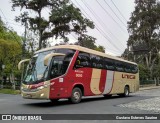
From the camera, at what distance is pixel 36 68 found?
1747cm

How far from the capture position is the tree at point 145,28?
203 feet

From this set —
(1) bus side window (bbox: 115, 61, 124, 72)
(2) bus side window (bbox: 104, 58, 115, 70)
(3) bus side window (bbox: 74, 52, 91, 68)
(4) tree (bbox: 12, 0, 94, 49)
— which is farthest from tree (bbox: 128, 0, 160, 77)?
(3) bus side window (bbox: 74, 52, 91, 68)

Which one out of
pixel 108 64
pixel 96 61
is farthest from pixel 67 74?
pixel 108 64

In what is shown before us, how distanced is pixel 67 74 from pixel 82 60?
1.95 meters

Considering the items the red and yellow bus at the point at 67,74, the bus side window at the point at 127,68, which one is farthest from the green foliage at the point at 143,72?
the red and yellow bus at the point at 67,74

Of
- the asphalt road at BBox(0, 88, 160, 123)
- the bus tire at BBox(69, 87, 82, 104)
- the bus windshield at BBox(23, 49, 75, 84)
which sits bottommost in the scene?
the asphalt road at BBox(0, 88, 160, 123)

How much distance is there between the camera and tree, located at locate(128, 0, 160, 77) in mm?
61875

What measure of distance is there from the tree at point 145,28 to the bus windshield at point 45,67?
1777 inches

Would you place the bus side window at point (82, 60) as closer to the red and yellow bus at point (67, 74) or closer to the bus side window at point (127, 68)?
the red and yellow bus at point (67, 74)

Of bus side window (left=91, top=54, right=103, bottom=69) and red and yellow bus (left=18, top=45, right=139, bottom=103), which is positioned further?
bus side window (left=91, top=54, right=103, bottom=69)

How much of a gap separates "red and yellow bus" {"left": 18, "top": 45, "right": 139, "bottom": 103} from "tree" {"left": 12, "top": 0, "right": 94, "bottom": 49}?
19280 mm

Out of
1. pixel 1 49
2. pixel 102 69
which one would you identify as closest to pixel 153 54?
pixel 1 49

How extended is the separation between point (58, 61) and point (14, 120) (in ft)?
21.9

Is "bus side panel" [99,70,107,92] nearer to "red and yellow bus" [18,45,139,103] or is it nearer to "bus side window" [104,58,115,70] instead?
"red and yellow bus" [18,45,139,103]
